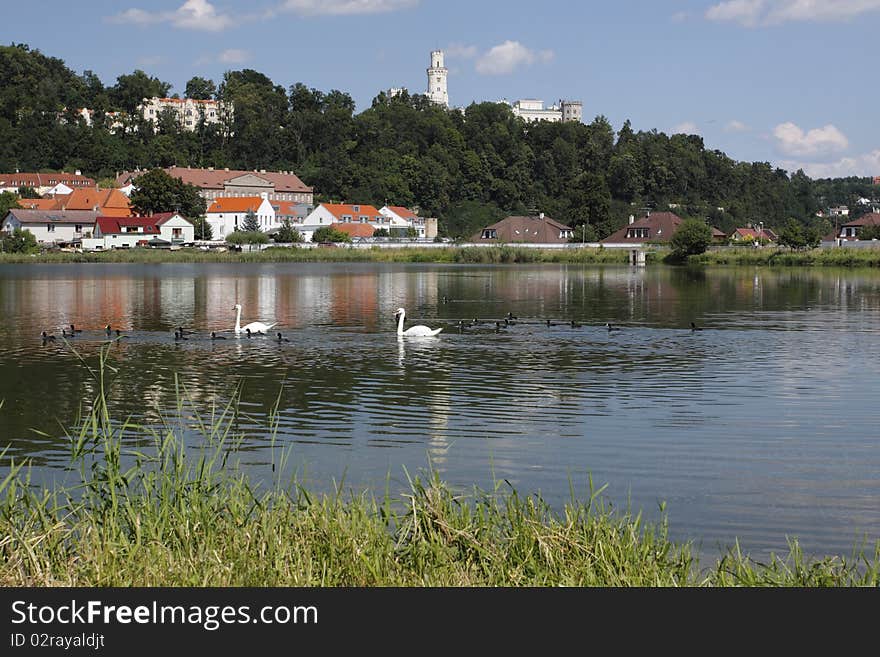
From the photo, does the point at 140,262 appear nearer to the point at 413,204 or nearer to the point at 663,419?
the point at 413,204

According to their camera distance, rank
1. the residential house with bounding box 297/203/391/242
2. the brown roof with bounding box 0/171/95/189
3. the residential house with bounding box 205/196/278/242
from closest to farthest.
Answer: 1. the residential house with bounding box 205/196/278/242
2. the residential house with bounding box 297/203/391/242
3. the brown roof with bounding box 0/171/95/189

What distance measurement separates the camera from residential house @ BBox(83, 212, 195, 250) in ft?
459

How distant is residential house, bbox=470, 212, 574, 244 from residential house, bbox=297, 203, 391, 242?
25.3m

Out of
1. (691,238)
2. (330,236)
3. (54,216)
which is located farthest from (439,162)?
(691,238)

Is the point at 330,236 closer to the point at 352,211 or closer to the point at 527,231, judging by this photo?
the point at 352,211

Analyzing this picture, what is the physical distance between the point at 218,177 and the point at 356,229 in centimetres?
3896

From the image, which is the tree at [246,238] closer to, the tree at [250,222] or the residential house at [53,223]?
the tree at [250,222]

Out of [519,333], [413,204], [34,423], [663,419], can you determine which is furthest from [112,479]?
[413,204]

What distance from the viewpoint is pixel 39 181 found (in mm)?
176000

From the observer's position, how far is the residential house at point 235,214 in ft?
510

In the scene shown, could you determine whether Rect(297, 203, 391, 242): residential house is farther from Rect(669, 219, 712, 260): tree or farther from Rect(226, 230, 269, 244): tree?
Rect(669, 219, 712, 260): tree

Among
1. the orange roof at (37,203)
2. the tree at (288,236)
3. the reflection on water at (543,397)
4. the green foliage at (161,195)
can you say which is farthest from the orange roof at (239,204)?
the reflection on water at (543,397)

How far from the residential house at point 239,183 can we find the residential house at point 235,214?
52.1 ft

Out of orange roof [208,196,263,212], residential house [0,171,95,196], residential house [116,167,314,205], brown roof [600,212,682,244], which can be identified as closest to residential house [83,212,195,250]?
orange roof [208,196,263,212]
